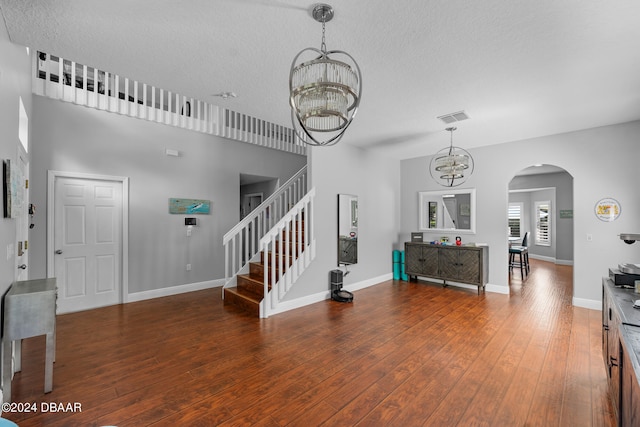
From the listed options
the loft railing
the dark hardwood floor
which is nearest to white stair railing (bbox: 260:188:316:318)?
the dark hardwood floor

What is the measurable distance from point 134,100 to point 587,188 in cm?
740

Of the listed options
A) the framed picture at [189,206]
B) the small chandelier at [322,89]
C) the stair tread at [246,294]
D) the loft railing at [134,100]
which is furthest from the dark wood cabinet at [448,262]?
the small chandelier at [322,89]

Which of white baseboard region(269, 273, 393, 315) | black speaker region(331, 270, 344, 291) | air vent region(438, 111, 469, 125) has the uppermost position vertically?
air vent region(438, 111, 469, 125)

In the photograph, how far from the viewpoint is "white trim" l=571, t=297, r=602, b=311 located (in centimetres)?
445

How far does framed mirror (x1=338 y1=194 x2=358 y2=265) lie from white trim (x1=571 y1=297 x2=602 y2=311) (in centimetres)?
350

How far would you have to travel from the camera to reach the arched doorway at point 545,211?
333 inches

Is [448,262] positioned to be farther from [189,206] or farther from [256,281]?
[189,206]

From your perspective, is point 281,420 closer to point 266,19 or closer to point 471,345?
point 471,345

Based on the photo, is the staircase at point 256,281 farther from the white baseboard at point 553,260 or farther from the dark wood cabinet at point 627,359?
the white baseboard at point 553,260

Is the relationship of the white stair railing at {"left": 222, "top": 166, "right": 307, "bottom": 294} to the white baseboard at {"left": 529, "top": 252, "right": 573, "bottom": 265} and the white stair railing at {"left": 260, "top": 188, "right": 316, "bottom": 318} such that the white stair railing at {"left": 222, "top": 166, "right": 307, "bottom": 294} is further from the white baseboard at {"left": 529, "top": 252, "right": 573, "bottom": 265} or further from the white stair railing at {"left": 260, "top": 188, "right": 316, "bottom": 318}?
the white baseboard at {"left": 529, "top": 252, "right": 573, "bottom": 265}

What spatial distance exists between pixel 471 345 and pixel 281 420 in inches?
87.8

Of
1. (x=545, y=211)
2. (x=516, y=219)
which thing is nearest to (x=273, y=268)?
(x=545, y=211)

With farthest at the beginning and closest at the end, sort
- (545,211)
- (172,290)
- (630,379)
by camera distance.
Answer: (545,211) < (172,290) < (630,379)

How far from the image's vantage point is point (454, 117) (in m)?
4.07
